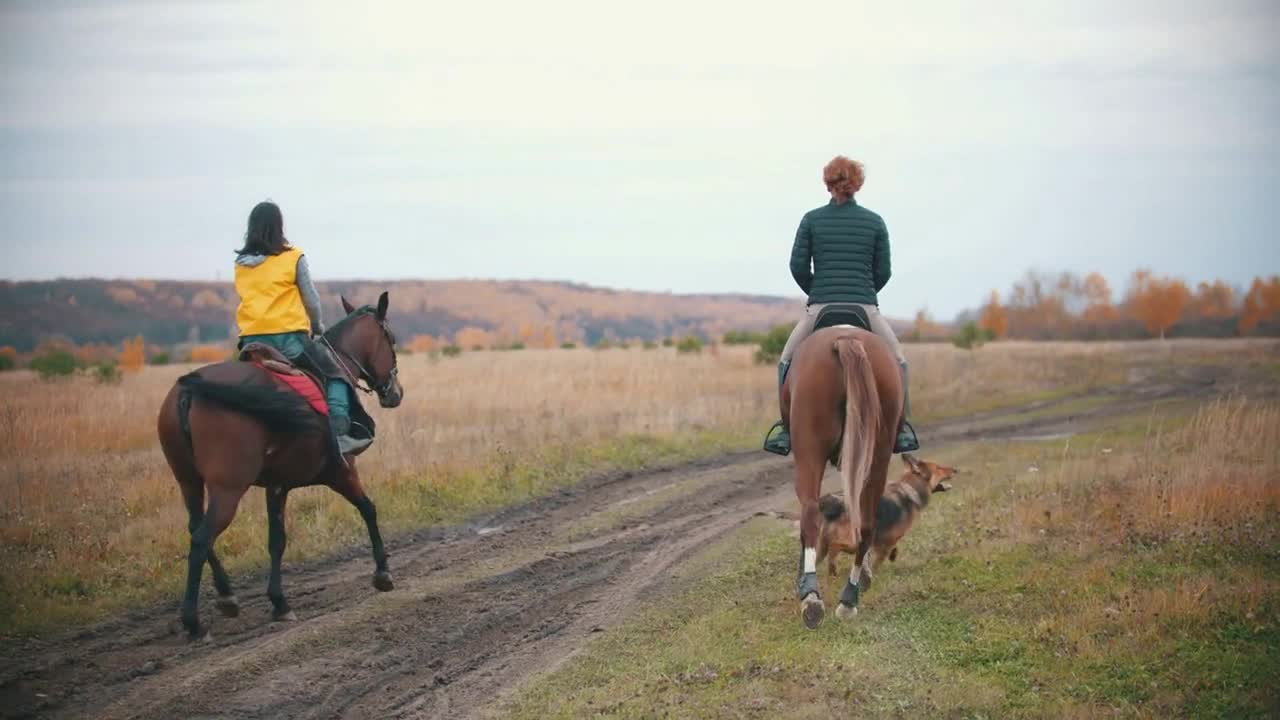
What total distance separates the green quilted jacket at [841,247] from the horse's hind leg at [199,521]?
4.97 m

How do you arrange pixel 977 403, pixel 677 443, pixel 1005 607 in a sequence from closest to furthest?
1. pixel 1005 607
2. pixel 677 443
3. pixel 977 403

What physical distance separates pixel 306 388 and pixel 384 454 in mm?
6189

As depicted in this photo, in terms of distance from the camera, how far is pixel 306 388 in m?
7.91

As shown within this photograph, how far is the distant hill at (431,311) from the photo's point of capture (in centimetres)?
6888

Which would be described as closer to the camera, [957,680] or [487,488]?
[957,680]

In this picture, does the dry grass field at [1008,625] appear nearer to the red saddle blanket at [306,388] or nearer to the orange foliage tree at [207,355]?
the red saddle blanket at [306,388]

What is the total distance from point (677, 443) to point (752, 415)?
12.5 feet

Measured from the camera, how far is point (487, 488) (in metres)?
13.0

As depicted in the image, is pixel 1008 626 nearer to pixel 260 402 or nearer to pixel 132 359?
pixel 260 402

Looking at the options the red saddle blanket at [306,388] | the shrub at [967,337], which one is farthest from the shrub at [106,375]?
the shrub at [967,337]

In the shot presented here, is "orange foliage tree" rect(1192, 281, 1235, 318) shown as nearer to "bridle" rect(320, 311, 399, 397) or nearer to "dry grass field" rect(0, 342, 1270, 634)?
"dry grass field" rect(0, 342, 1270, 634)

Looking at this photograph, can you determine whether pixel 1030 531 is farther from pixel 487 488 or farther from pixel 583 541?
pixel 487 488

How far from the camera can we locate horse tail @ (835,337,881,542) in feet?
22.8

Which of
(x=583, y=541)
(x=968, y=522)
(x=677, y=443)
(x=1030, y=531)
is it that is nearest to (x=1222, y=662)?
(x=1030, y=531)
